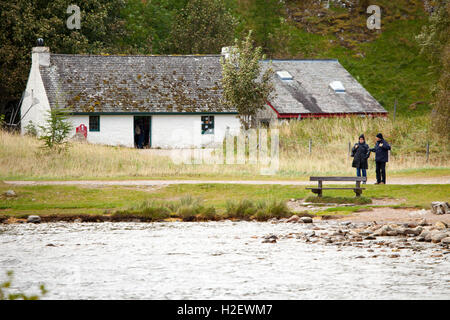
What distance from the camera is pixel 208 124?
168 feet

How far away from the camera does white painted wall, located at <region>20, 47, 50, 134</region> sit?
168 feet

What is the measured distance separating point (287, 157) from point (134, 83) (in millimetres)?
17934

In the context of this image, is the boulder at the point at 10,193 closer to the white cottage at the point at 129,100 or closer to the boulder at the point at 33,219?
the boulder at the point at 33,219

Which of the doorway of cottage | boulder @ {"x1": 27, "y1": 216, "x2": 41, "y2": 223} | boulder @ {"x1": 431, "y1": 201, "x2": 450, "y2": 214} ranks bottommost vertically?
boulder @ {"x1": 27, "y1": 216, "x2": 41, "y2": 223}

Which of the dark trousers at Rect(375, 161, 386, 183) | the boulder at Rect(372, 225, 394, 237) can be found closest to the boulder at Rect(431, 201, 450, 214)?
the boulder at Rect(372, 225, 394, 237)

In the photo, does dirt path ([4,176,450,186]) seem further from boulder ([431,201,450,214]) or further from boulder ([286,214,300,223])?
boulder ([286,214,300,223])

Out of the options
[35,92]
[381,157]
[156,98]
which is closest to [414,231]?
[381,157]

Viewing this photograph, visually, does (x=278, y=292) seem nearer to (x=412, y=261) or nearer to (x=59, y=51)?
(x=412, y=261)

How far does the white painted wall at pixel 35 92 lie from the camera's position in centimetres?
5125

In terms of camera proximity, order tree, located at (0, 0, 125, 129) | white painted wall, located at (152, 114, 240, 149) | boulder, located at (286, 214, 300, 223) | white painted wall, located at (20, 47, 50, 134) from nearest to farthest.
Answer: boulder, located at (286, 214, 300, 223) → white painted wall, located at (152, 114, 240, 149) → white painted wall, located at (20, 47, 50, 134) → tree, located at (0, 0, 125, 129)

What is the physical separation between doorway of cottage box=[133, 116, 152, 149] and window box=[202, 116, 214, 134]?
3.80 m

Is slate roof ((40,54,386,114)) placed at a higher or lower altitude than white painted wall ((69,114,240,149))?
higher

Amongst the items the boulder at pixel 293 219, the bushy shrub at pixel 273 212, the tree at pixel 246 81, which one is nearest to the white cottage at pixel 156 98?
the tree at pixel 246 81
